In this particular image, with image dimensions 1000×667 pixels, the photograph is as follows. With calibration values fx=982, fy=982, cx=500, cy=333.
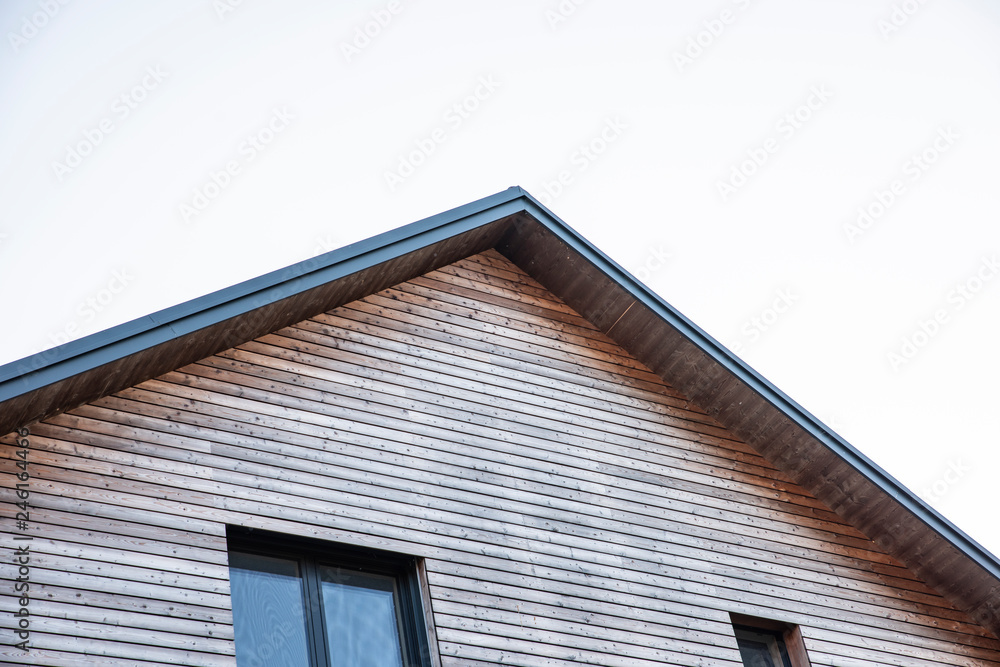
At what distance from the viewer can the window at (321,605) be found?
6.27 meters

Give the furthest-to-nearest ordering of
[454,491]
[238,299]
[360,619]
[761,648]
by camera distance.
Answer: [761,648] → [454,491] → [238,299] → [360,619]

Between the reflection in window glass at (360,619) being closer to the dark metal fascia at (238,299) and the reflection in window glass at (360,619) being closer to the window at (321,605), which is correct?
the window at (321,605)

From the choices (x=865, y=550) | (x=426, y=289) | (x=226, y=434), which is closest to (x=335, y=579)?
(x=226, y=434)

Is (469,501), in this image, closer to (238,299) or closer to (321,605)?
(321,605)

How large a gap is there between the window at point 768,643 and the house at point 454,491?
0.08 ft

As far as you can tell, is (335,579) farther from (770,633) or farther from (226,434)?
(770,633)

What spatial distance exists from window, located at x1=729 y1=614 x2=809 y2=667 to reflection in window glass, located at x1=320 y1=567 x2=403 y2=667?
2950 mm

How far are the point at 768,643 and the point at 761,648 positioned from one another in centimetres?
11

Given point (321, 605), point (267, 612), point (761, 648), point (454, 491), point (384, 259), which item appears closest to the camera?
point (267, 612)

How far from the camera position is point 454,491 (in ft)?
24.3

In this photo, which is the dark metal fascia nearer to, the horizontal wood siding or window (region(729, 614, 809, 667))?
the horizontal wood siding

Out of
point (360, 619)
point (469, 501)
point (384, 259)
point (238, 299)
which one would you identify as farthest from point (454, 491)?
point (238, 299)

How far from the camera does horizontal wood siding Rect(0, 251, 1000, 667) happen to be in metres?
5.99

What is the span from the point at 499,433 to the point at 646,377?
1.94 meters
